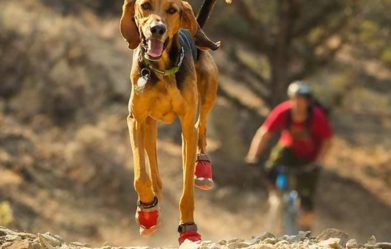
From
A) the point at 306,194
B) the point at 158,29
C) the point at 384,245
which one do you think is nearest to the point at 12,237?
the point at 158,29

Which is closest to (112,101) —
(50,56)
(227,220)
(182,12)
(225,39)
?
(50,56)

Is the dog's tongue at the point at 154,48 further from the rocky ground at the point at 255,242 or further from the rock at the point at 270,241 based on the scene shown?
the rock at the point at 270,241

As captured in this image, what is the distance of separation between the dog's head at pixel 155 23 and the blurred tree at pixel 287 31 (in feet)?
33.8

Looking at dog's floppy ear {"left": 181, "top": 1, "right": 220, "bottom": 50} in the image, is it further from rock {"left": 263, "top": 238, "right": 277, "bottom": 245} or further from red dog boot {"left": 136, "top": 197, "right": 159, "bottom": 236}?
rock {"left": 263, "top": 238, "right": 277, "bottom": 245}

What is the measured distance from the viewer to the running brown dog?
5766mm

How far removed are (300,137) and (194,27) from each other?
5602 mm

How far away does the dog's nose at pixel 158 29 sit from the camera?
5602 mm

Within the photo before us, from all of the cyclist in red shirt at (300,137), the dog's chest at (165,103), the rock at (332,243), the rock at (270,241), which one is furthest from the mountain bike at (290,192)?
the dog's chest at (165,103)

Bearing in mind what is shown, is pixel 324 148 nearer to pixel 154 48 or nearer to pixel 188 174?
pixel 188 174

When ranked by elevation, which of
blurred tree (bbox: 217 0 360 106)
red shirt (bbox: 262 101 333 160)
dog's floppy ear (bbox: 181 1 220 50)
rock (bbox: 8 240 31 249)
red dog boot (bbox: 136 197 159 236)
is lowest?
rock (bbox: 8 240 31 249)

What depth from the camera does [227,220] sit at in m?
15.8

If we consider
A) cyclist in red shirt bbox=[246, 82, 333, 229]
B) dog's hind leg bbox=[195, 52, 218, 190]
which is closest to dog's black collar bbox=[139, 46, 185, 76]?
dog's hind leg bbox=[195, 52, 218, 190]

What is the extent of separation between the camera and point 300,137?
11.5 metres

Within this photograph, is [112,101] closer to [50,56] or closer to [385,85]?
[50,56]
